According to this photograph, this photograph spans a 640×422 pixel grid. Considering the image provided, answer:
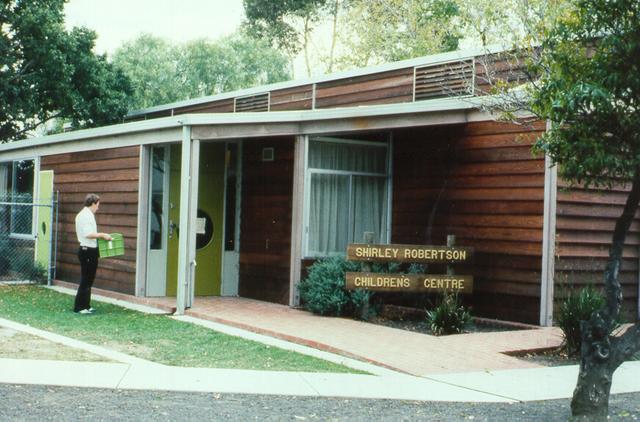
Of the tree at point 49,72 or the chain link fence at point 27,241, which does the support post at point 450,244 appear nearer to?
the chain link fence at point 27,241

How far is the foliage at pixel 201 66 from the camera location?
5462 cm

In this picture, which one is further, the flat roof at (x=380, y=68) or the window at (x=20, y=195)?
the window at (x=20, y=195)

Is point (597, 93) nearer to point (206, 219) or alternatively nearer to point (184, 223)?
point (184, 223)

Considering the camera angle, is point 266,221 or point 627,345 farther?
point 266,221

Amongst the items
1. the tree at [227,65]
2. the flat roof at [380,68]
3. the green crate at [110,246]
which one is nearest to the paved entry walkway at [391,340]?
the green crate at [110,246]

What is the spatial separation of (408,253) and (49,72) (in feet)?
56.0

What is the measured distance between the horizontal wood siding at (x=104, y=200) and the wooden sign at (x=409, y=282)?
4259mm

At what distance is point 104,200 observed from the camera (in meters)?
15.4

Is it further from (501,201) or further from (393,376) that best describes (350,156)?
(393,376)

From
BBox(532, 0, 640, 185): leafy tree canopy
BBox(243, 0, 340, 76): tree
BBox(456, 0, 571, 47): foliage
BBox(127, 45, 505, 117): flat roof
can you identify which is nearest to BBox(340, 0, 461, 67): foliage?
BBox(456, 0, 571, 47): foliage

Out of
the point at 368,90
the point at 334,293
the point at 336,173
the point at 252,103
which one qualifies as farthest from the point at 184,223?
the point at 252,103

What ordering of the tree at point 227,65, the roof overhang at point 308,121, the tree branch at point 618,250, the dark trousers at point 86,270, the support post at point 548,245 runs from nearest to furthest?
the tree branch at point 618,250
the support post at point 548,245
the roof overhang at point 308,121
the dark trousers at point 86,270
the tree at point 227,65

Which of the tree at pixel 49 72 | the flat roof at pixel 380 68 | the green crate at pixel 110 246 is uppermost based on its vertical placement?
the tree at pixel 49 72

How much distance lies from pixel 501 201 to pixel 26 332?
6.67 metres
